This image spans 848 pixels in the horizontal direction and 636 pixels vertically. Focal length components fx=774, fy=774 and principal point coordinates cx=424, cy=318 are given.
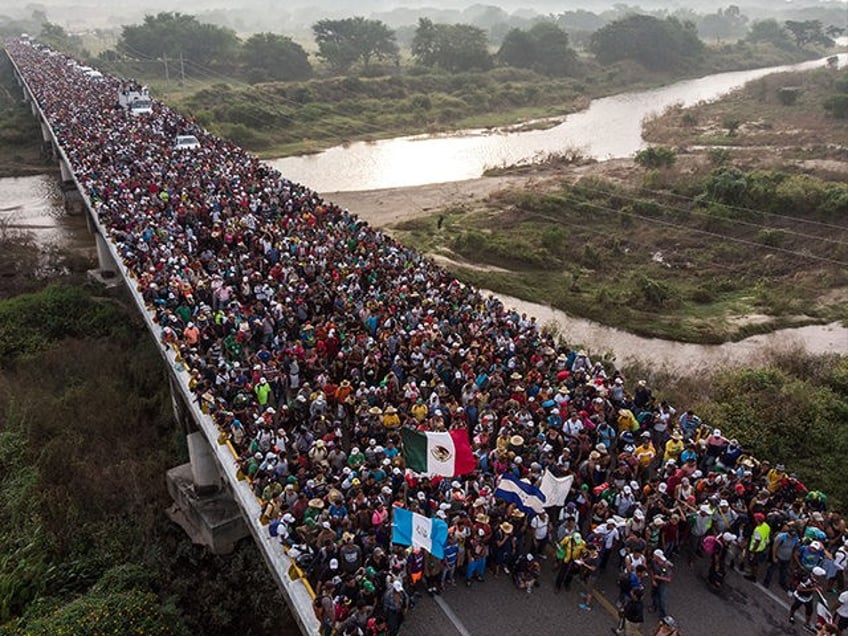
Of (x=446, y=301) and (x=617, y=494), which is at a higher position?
(x=446, y=301)

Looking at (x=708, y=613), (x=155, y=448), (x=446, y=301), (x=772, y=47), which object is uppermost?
(x=772, y=47)

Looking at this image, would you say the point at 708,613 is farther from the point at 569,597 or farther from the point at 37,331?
the point at 37,331

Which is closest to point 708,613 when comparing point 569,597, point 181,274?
point 569,597

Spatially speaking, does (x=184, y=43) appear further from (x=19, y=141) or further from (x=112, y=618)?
(x=112, y=618)

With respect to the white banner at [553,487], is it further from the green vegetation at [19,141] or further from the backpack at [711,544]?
the green vegetation at [19,141]

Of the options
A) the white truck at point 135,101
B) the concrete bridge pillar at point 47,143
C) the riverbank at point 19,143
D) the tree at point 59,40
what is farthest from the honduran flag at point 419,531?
the tree at point 59,40

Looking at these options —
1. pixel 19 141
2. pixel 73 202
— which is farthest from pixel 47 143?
pixel 73 202
